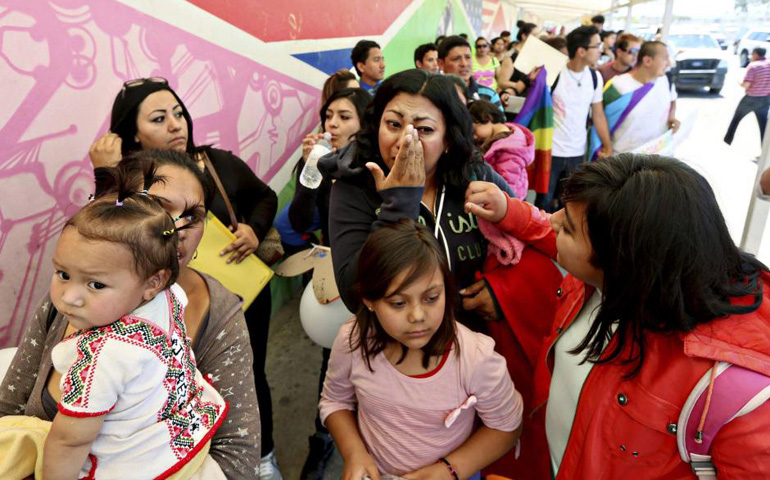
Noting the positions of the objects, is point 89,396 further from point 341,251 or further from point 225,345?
point 341,251

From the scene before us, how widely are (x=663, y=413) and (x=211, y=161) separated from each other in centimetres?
172

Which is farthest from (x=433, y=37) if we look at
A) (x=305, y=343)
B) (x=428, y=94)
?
(x=428, y=94)

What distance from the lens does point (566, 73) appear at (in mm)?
4352

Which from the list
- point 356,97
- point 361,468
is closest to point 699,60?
point 356,97

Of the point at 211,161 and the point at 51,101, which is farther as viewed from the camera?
the point at 211,161

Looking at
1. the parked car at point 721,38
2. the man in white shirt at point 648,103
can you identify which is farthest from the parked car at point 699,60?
the man in white shirt at point 648,103

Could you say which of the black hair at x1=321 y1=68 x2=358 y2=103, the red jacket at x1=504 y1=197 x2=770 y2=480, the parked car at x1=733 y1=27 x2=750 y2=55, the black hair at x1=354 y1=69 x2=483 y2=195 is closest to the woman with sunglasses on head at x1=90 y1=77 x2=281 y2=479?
the black hair at x1=354 y1=69 x2=483 y2=195

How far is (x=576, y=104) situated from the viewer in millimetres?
4320

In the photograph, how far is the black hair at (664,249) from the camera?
36.3 inches

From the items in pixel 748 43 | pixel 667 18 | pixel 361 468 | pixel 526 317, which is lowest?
pixel 361 468

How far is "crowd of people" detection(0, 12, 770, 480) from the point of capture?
920 millimetres

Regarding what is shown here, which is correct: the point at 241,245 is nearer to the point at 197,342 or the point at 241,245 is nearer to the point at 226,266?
the point at 226,266

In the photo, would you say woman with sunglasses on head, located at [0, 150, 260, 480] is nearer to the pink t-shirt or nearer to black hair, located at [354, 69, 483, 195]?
the pink t-shirt

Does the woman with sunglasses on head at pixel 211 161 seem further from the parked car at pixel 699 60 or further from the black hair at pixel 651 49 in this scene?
the parked car at pixel 699 60
